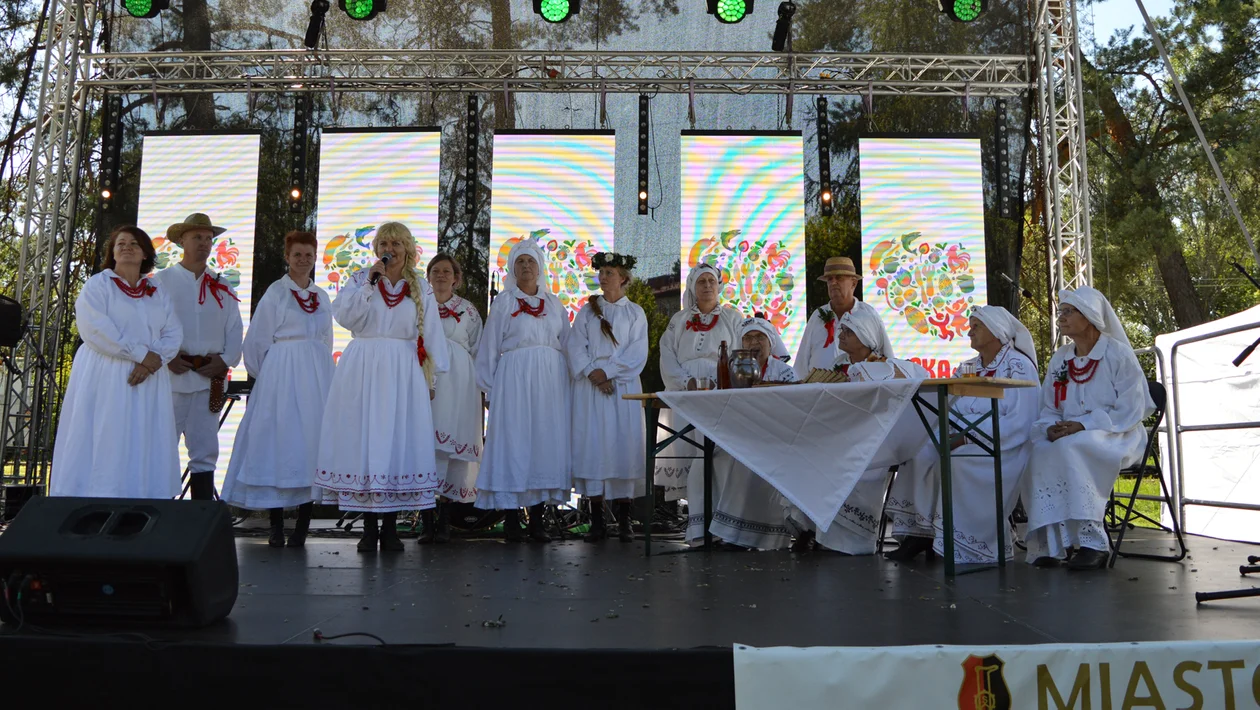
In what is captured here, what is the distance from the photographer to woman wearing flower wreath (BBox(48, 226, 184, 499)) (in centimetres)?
457

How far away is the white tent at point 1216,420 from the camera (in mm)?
6660

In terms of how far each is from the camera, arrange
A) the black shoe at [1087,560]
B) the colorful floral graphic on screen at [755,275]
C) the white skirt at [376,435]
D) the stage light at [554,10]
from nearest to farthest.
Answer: the black shoe at [1087,560], the white skirt at [376,435], the stage light at [554,10], the colorful floral graphic on screen at [755,275]

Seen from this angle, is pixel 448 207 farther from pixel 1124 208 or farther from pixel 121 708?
pixel 1124 208

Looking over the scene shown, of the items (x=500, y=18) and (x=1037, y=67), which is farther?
(x=500, y=18)

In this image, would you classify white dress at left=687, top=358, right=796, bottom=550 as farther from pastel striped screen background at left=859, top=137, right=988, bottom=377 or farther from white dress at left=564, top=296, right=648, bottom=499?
pastel striped screen background at left=859, top=137, right=988, bottom=377

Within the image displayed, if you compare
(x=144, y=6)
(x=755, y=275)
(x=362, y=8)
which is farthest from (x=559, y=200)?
(x=144, y=6)

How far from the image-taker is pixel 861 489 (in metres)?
5.46

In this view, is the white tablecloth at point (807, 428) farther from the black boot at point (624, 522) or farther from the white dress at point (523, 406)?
the black boot at point (624, 522)

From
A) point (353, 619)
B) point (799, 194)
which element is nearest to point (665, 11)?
point (799, 194)

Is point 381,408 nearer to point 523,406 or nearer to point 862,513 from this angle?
point 523,406

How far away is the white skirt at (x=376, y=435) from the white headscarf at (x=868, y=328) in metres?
2.41

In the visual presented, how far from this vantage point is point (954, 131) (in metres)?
9.23

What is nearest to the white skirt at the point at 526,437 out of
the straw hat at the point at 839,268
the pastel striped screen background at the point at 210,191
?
the straw hat at the point at 839,268

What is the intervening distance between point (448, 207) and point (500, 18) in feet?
6.32
